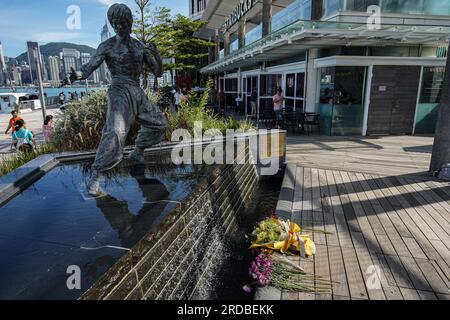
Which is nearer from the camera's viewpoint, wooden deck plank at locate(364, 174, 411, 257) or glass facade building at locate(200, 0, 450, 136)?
wooden deck plank at locate(364, 174, 411, 257)

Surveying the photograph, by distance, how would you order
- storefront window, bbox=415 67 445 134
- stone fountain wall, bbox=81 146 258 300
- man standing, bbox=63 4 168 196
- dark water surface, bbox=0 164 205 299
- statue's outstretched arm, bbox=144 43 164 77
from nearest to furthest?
1. dark water surface, bbox=0 164 205 299
2. stone fountain wall, bbox=81 146 258 300
3. man standing, bbox=63 4 168 196
4. statue's outstretched arm, bbox=144 43 164 77
5. storefront window, bbox=415 67 445 134

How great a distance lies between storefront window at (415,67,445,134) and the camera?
34.0ft

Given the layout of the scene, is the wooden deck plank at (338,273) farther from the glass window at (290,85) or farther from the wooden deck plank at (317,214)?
the glass window at (290,85)

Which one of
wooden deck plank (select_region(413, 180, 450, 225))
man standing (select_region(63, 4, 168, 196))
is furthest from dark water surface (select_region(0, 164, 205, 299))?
wooden deck plank (select_region(413, 180, 450, 225))

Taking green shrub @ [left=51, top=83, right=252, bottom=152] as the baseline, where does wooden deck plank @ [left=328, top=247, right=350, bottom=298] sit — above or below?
below

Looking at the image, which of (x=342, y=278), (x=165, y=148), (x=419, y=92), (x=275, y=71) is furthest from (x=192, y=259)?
(x=275, y=71)

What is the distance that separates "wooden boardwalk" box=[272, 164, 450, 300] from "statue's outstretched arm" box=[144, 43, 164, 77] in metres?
2.85

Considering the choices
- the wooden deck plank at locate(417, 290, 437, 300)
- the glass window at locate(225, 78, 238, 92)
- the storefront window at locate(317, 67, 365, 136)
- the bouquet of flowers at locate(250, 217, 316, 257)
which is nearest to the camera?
the wooden deck plank at locate(417, 290, 437, 300)

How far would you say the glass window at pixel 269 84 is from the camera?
586 inches

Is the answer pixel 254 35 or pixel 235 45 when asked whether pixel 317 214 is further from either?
pixel 235 45

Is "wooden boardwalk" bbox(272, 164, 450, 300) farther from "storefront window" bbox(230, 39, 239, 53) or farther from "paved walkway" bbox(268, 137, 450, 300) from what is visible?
"storefront window" bbox(230, 39, 239, 53)

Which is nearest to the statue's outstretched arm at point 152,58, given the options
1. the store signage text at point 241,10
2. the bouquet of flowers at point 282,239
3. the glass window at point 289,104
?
the bouquet of flowers at point 282,239

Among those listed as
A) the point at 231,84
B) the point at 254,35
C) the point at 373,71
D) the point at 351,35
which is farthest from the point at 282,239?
the point at 231,84

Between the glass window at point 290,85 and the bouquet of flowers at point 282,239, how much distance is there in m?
10.4
